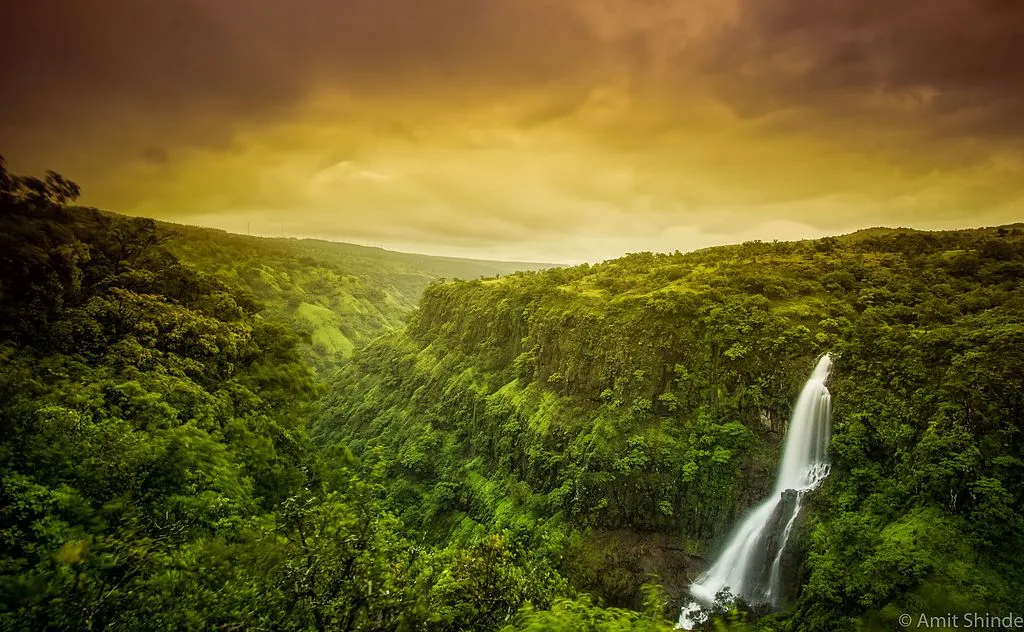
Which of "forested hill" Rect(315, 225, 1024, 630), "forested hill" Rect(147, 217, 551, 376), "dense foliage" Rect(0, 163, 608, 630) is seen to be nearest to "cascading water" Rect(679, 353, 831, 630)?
"forested hill" Rect(315, 225, 1024, 630)

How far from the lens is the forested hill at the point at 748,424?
57.9 ft

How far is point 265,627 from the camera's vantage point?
8.35m

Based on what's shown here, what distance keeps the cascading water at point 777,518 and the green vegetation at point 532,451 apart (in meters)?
0.79

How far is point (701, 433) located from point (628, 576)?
9.67 m

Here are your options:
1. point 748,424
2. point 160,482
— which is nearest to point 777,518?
point 748,424

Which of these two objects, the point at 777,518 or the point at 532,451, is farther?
the point at 532,451

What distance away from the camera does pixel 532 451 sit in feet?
114

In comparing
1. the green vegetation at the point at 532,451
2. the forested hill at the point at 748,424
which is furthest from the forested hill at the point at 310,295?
the green vegetation at the point at 532,451

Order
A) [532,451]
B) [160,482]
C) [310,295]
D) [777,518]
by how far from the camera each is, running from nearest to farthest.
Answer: [160,482] → [777,518] → [532,451] → [310,295]

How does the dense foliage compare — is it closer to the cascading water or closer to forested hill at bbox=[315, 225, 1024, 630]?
forested hill at bbox=[315, 225, 1024, 630]

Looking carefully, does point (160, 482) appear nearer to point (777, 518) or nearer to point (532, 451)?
point (532, 451)

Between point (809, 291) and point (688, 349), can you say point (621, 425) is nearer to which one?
point (688, 349)

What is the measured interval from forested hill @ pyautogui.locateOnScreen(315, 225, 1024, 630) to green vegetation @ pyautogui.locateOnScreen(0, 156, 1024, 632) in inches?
5.4

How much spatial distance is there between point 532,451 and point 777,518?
651 inches
